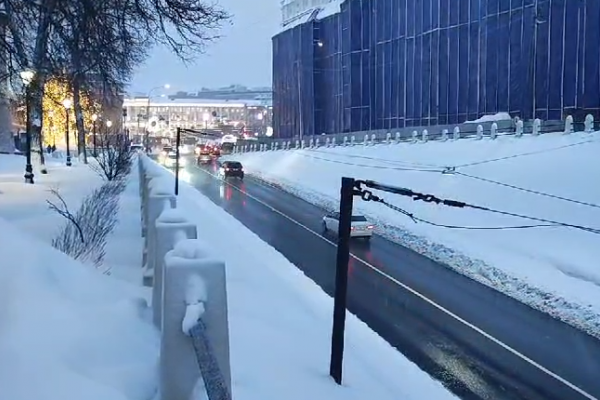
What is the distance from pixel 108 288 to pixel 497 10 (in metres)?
43.2

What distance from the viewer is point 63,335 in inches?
173

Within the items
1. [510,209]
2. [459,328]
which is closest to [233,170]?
[510,209]

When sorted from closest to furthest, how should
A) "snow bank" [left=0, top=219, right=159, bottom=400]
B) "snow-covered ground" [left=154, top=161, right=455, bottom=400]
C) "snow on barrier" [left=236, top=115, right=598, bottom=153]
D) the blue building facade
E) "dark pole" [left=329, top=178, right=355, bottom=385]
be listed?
"snow bank" [left=0, top=219, right=159, bottom=400] → "snow-covered ground" [left=154, top=161, right=455, bottom=400] → "dark pole" [left=329, top=178, right=355, bottom=385] → "snow on barrier" [left=236, top=115, right=598, bottom=153] → the blue building facade

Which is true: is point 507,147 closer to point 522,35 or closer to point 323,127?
point 522,35

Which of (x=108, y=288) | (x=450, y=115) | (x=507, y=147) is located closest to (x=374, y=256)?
(x=507, y=147)

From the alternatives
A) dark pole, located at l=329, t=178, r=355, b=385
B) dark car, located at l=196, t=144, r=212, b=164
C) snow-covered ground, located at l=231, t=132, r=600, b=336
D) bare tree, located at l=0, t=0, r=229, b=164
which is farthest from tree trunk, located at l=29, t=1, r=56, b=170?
dark car, located at l=196, t=144, r=212, b=164

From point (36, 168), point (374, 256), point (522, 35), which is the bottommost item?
point (374, 256)

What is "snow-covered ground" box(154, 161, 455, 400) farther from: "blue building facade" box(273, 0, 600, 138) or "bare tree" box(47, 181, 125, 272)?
"blue building facade" box(273, 0, 600, 138)

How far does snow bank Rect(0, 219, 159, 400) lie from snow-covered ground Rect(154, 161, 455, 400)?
879 mm

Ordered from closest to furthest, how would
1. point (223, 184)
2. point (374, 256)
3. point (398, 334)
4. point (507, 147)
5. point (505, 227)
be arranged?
point (398, 334) < point (374, 256) < point (505, 227) < point (507, 147) < point (223, 184)

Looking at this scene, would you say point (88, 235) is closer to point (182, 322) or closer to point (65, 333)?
point (65, 333)

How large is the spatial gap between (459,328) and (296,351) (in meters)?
6.70

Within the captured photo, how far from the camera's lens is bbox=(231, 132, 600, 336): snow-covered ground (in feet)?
59.6

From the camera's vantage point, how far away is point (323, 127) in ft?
237
